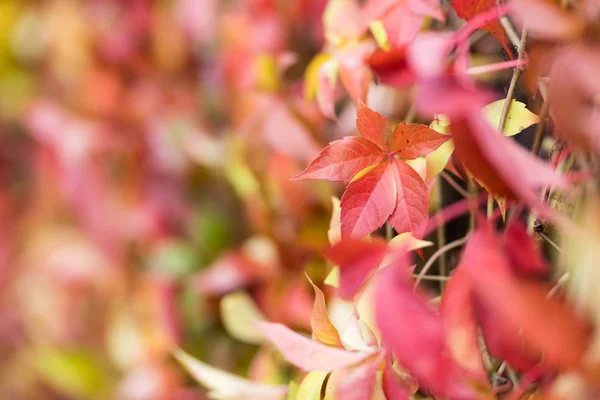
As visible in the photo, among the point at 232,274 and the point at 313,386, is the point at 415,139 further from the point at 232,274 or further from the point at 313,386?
the point at 232,274

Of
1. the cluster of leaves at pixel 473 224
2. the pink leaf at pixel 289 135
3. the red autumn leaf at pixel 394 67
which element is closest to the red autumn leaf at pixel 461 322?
the cluster of leaves at pixel 473 224

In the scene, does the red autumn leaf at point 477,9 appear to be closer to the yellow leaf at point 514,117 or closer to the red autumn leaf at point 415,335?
the yellow leaf at point 514,117

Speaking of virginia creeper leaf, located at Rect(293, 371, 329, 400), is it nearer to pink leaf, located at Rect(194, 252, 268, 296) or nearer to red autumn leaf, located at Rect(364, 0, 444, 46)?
red autumn leaf, located at Rect(364, 0, 444, 46)

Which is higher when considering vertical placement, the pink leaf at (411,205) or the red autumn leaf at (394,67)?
the red autumn leaf at (394,67)

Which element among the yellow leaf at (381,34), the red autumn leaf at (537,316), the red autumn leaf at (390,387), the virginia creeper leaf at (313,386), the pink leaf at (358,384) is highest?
the yellow leaf at (381,34)

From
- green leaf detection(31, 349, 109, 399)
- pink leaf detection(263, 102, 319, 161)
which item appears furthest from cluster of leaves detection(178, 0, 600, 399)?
green leaf detection(31, 349, 109, 399)

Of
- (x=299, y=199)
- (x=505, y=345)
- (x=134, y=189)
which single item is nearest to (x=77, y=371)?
(x=134, y=189)

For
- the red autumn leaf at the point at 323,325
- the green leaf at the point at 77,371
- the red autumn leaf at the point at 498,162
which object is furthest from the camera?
the green leaf at the point at 77,371

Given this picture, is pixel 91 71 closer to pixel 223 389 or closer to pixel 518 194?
pixel 223 389
